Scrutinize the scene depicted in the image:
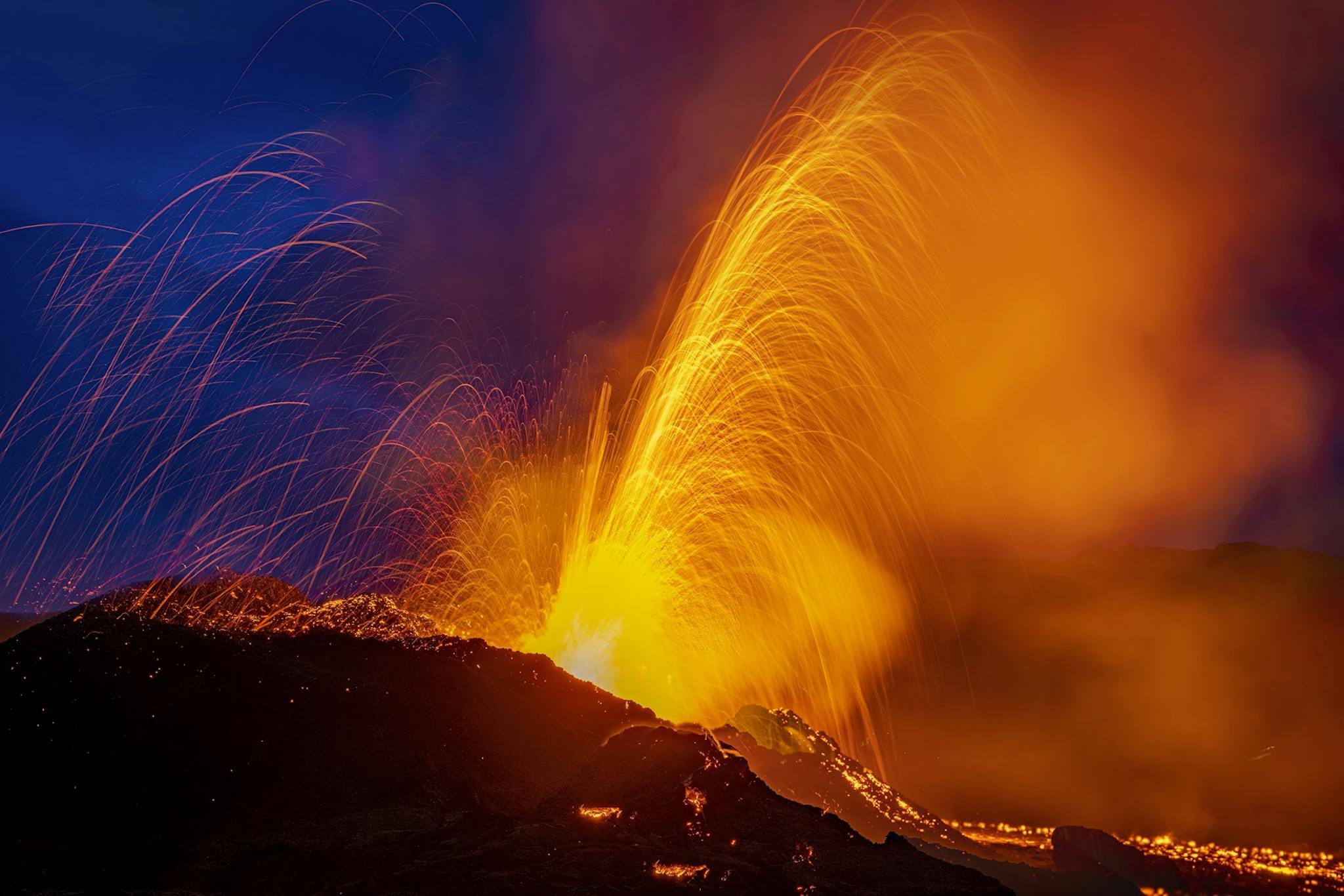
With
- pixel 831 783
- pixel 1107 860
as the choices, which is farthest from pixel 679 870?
pixel 1107 860

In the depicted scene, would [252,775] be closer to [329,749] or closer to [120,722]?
[329,749]

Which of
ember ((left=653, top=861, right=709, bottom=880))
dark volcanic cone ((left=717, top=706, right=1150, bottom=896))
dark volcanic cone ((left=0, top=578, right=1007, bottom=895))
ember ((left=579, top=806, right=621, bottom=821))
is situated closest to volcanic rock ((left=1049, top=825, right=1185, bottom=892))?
dark volcanic cone ((left=717, top=706, right=1150, bottom=896))

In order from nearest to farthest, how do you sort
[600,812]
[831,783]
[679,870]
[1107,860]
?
[679,870]
[600,812]
[831,783]
[1107,860]

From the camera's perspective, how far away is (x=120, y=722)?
18.0 metres

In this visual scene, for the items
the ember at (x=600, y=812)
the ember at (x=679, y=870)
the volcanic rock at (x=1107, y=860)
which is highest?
the volcanic rock at (x=1107, y=860)

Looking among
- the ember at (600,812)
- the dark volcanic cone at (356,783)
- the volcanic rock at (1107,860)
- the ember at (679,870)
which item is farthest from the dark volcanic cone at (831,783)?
the volcanic rock at (1107,860)

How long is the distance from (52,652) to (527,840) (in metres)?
13.1

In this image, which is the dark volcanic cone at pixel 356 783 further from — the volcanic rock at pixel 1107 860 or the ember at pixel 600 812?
the volcanic rock at pixel 1107 860

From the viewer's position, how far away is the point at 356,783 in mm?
17734

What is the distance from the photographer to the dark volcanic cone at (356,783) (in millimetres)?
14812

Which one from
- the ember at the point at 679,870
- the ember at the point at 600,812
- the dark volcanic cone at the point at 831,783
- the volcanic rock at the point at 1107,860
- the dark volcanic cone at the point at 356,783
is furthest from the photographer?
the volcanic rock at the point at 1107,860

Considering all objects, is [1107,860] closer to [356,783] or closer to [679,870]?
[679,870]

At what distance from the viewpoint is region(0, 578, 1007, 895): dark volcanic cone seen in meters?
14.8

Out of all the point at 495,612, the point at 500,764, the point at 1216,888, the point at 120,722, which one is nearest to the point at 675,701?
the point at 495,612
